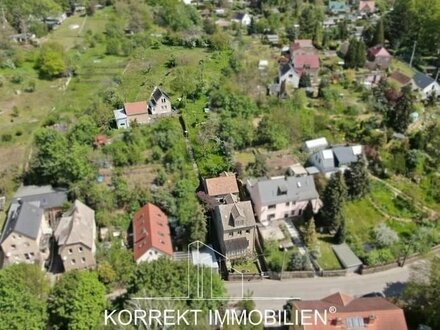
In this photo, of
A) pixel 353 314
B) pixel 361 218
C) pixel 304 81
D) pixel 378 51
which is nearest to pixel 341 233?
pixel 361 218

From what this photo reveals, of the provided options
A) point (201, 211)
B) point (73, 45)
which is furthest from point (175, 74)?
point (73, 45)

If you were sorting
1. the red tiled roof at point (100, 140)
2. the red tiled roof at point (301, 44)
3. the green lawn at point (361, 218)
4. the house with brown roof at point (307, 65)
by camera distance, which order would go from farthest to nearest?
the red tiled roof at point (301, 44), the house with brown roof at point (307, 65), the green lawn at point (361, 218), the red tiled roof at point (100, 140)

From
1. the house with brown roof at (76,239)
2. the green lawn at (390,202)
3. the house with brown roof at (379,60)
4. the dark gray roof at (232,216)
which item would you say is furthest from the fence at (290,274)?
the house with brown roof at (379,60)

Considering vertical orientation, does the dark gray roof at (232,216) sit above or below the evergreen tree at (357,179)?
above

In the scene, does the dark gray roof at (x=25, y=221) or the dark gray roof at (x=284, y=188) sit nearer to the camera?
the dark gray roof at (x=25, y=221)

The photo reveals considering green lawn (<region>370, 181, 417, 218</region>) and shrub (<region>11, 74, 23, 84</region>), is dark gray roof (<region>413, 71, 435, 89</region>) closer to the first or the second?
green lawn (<region>370, 181, 417, 218</region>)

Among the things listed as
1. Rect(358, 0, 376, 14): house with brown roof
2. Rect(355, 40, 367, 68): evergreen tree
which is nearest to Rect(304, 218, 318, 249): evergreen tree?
Rect(355, 40, 367, 68): evergreen tree

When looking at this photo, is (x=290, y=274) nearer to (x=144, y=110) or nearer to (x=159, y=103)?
(x=159, y=103)

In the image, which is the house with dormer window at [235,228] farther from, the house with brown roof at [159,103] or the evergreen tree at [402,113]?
the evergreen tree at [402,113]
